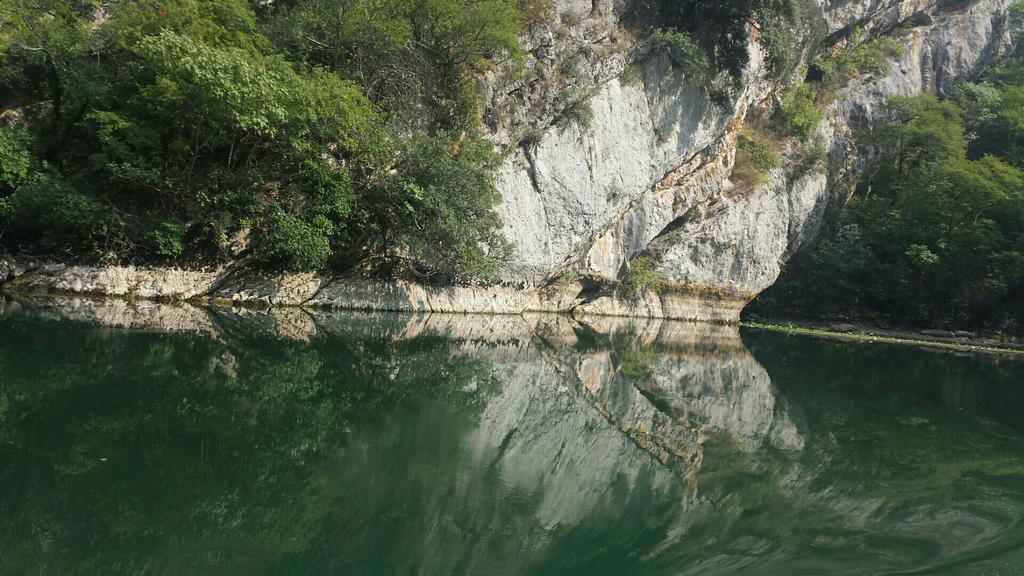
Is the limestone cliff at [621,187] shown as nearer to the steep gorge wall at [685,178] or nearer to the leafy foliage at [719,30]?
the steep gorge wall at [685,178]

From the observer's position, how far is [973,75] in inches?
1667

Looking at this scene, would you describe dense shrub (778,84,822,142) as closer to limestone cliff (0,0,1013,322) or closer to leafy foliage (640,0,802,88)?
limestone cliff (0,0,1013,322)

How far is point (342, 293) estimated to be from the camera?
748 inches

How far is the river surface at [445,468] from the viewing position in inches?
127

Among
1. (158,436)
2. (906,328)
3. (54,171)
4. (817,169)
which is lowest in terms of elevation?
(906,328)

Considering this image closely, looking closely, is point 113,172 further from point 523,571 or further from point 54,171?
point 523,571

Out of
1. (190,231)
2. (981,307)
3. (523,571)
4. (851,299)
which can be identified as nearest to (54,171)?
(190,231)

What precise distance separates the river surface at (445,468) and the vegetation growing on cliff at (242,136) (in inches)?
191

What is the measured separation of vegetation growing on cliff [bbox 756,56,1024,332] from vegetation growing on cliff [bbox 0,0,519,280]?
2428 cm

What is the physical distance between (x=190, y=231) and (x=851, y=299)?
112ft

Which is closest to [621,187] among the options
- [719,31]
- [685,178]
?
[685,178]

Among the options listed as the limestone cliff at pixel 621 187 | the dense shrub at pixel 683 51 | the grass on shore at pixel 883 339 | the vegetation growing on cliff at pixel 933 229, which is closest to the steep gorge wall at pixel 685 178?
the limestone cliff at pixel 621 187

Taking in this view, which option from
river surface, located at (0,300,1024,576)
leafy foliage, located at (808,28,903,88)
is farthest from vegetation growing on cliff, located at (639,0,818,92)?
river surface, located at (0,300,1024,576)

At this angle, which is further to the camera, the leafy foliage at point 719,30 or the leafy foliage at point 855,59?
the leafy foliage at point 855,59
